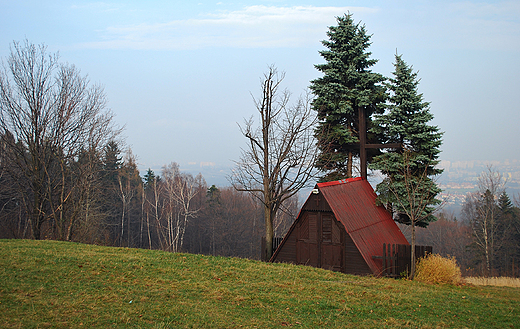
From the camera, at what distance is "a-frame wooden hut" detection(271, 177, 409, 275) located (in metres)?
14.1

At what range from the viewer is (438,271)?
12.9m

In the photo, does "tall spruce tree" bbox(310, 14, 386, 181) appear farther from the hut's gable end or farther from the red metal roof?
the hut's gable end

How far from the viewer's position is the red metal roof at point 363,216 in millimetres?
14344

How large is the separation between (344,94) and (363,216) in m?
7.18

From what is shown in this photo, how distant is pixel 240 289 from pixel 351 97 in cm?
1347

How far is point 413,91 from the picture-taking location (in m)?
18.2

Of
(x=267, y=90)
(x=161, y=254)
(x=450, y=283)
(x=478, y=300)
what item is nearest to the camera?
(x=478, y=300)

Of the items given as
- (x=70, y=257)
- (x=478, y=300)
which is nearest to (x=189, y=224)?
(x=70, y=257)

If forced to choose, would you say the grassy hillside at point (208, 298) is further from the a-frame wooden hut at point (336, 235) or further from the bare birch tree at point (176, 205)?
the bare birch tree at point (176, 205)

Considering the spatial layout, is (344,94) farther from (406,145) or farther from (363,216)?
(363,216)

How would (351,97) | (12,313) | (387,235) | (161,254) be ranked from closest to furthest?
(12,313) < (161,254) < (387,235) < (351,97)

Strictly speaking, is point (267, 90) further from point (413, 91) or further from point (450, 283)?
point (450, 283)

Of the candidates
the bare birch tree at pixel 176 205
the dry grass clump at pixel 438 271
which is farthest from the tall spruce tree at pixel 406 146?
the bare birch tree at pixel 176 205

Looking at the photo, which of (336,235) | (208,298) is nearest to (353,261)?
(336,235)
